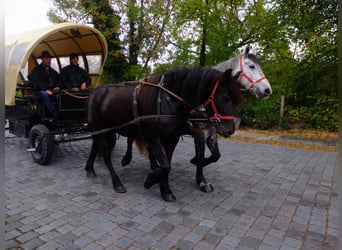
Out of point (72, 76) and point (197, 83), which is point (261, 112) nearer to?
point (72, 76)

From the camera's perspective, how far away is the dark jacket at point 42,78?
516cm

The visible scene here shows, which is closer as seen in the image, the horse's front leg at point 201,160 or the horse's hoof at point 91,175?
the horse's front leg at point 201,160

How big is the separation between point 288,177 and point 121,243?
11.0 feet

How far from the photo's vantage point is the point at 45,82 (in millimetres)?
5297

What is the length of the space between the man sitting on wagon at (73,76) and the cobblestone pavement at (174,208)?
1631mm

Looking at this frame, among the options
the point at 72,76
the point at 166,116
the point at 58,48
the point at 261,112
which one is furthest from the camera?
the point at 261,112

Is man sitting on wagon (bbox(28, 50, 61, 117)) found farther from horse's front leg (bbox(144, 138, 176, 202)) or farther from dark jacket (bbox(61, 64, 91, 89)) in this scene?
horse's front leg (bbox(144, 138, 176, 202))

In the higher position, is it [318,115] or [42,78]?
[42,78]

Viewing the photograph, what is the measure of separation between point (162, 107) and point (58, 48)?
4.64m

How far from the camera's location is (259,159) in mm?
5988

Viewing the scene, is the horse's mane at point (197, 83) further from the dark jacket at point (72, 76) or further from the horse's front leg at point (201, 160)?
the dark jacket at point (72, 76)

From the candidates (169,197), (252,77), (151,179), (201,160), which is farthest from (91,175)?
(252,77)

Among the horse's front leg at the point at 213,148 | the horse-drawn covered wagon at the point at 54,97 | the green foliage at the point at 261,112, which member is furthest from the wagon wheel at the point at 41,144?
the green foliage at the point at 261,112

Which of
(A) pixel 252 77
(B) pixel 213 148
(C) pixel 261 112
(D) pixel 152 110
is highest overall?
(A) pixel 252 77
